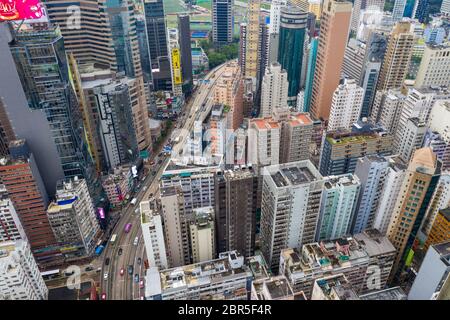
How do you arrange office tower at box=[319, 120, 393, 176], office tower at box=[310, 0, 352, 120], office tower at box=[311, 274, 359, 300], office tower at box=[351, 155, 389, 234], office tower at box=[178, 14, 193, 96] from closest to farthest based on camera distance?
office tower at box=[311, 274, 359, 300], office tower at box=[351, 155, 389, 234], office tower at box=[319, 120, 393, 176], office tower at box=[310, 0, 352, 120], office tower at box=[178, 14, 193, 96]

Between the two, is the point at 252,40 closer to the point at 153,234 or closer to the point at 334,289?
the point at 153,234

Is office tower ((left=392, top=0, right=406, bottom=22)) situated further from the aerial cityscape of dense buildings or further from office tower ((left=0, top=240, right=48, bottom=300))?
office tower ((left=0, top=240, right=48, bottom=300))

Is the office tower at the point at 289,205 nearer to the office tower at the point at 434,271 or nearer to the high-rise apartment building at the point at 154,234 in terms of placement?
the office tower at the point at 434,271

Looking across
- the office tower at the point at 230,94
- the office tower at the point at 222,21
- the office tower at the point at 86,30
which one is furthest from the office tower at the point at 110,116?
the office tower at the point at 222,21

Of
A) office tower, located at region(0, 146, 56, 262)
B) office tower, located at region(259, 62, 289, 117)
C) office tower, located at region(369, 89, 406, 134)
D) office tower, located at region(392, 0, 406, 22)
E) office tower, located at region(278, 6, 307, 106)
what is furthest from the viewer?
office tower, located at region(392, 0, 406, 22)

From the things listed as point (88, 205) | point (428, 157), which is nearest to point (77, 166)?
point (88, 205)

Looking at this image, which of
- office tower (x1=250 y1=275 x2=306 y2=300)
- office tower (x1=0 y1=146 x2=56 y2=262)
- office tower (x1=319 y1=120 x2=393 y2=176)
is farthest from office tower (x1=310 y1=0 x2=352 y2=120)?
office tower (x1=0 y1=146 x2=56 y2=262)

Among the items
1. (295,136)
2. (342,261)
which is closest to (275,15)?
(295,136)
